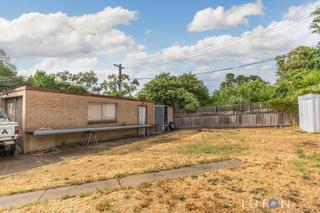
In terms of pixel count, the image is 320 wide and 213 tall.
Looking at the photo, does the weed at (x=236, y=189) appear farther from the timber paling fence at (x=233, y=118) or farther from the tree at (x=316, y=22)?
the tree at (x=316, y=22)

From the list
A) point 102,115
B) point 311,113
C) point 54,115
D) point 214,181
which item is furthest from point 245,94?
point 214,181

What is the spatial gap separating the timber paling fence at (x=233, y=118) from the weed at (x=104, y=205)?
616 inches

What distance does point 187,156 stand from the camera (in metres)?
7.32

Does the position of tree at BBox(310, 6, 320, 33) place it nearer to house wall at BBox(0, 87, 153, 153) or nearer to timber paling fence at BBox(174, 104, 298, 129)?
timber paling fence at BBox(174, 104, 298, 129)

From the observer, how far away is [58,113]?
1044 cm

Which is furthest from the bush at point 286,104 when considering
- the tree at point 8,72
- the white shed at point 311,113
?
the tree at point 8,72

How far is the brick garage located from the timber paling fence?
763 centimetres

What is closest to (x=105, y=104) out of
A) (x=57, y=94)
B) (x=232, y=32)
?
(x=57, y=94)

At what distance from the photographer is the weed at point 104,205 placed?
11.5ft

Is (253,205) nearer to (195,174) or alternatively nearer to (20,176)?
(195,174)

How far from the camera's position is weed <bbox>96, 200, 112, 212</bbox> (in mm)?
3512

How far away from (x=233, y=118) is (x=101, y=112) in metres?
10.8

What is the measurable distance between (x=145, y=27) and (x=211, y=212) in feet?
50.6

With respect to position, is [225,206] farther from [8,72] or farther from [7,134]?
[8,72]
